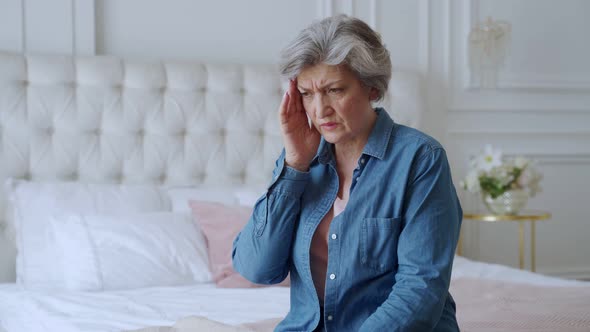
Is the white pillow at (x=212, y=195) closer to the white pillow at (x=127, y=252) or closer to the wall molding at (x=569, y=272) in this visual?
the white pillow at (x=127, y=252)

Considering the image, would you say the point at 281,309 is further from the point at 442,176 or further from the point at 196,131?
the point at 196,131

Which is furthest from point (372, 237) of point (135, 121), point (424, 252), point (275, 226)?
point (135, 121)

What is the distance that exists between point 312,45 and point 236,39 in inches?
79.7

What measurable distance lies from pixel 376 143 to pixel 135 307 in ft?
3.63

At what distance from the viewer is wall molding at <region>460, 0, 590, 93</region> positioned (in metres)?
3.91

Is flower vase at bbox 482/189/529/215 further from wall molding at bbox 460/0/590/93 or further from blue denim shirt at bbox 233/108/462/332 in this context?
blue denim shirt at bbox 233/108/462/332

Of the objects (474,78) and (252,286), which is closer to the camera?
(252,286)

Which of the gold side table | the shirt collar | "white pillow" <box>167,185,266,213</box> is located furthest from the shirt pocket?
the gold side table

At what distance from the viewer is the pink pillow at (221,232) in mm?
2652

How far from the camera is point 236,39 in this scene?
3.48 m

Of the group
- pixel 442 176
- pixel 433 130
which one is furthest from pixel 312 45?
pixel 433 130

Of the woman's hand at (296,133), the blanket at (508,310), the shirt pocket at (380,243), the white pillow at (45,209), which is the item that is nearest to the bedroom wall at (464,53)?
the white pillow at (45,209)

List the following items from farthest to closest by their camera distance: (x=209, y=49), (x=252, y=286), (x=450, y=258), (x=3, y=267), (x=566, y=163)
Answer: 1. (x=566, y=163)
2. (x=209, y=49)
3. (x=3, y=267)
4. (x=252, y=286)
5. (x=450, y=258)

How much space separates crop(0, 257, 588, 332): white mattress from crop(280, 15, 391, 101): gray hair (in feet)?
2.97
